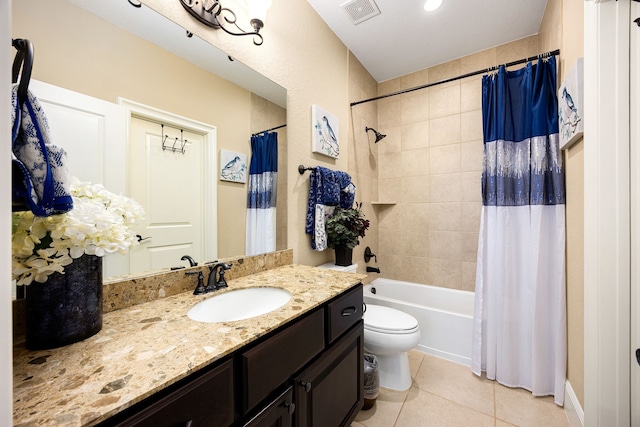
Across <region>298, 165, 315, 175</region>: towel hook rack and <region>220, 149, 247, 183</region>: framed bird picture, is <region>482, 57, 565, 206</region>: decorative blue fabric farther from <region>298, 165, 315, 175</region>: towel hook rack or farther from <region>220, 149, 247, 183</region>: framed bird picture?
<region>220, 149, 247, 183</region>: framed bird picture

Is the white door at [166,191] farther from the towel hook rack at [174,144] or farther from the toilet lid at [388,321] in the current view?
the toilet lid at [388,321]

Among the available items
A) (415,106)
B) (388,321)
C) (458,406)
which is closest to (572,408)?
(458,406)

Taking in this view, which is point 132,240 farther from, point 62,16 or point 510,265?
point 510,265

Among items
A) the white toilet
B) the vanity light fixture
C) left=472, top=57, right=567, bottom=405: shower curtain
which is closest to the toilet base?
the white toilet

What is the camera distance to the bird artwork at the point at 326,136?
181cm

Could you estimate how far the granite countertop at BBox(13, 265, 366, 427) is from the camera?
44 centimetres

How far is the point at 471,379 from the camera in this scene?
176 centimetres

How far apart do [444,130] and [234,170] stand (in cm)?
211

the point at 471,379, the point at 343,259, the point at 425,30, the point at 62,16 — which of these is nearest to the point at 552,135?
the point at 425,30

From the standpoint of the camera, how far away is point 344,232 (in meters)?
1.86

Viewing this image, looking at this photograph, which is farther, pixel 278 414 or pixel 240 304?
pixel 240 304

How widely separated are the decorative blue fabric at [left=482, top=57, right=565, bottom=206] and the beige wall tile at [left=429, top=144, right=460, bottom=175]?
1.78ft

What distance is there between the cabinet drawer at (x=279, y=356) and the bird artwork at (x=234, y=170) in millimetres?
781

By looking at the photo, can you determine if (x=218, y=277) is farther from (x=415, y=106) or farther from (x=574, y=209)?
(x=415, y=106)
